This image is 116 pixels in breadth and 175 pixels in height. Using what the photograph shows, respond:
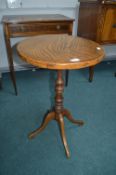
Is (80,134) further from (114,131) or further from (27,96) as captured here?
(27,96)

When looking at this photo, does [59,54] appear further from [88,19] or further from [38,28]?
[88,19]

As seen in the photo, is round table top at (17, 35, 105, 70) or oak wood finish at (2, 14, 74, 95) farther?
oak wood finish at (2, 14, 74, 95)

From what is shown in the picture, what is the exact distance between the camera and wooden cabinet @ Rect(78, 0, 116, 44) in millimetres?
1872

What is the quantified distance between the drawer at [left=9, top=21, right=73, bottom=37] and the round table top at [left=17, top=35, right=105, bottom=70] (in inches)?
17.1

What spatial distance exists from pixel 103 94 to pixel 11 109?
3.66 ft

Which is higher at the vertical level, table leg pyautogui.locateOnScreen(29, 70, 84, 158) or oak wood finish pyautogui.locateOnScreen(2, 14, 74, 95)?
oak wood finish pyautogui.locateOnScreen(2, 14, 74, 95)

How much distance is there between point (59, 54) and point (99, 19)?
3.85 ft

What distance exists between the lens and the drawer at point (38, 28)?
1668 mm

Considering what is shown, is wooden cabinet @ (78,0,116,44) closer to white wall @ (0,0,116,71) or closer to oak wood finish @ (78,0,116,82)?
oak wood finish @ (78,0,116,82)

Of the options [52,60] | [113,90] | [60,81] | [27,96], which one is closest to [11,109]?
[27,96]

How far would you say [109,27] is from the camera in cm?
200

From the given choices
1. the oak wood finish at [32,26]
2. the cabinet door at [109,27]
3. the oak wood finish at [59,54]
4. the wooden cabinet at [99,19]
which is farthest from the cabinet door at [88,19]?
the oak wood finish at [59,54]

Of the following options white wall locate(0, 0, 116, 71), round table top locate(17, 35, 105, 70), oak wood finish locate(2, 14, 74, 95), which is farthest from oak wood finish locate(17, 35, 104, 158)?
white wall locate(0, 0, 116, 71)

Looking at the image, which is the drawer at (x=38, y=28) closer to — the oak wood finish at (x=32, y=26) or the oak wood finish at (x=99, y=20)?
the oak wood finish at (x=32, y=26)
